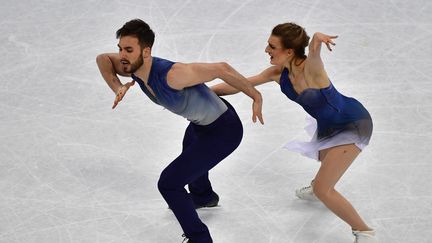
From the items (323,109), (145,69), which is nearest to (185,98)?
(145,69)

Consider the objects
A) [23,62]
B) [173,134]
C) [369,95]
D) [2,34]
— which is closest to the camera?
[173,134]

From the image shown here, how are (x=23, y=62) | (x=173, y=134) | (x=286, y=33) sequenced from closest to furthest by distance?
(x=286, y=33), (x=173, y=134), (x=23, y=62)

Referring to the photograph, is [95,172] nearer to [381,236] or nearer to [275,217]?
[275,217]

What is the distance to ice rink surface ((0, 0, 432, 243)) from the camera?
4609mm

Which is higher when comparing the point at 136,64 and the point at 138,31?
the point at 138,31

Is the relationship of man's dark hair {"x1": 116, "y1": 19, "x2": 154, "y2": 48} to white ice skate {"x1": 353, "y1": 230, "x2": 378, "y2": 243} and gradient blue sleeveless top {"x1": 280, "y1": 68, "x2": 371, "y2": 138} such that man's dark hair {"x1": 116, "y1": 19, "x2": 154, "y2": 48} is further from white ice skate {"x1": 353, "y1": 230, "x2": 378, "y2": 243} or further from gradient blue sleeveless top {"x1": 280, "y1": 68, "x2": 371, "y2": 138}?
white ice skate {"x1": 353, "y1": 230, "x2": 378, "y2": 243}

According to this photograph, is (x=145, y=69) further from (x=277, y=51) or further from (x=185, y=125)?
(x=185, y=125)

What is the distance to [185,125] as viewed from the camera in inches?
222

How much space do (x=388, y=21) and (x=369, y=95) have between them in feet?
4.25

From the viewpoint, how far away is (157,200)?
486 cm

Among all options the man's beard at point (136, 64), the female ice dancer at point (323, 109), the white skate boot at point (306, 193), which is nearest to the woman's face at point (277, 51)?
the female ice dancer at point (323, 109)

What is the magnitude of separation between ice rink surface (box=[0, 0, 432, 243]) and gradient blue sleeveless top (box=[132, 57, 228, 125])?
0.78 meters

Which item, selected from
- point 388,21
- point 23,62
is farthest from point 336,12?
point 23,62

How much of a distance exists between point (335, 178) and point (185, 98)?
3.08ft
